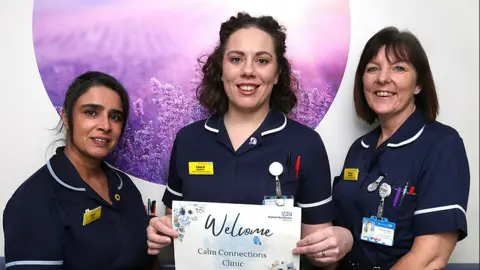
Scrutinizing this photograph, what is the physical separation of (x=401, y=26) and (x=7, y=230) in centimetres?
198

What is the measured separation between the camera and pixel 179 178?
1635 millimetres

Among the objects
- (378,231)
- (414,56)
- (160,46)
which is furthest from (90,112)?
(414,56)

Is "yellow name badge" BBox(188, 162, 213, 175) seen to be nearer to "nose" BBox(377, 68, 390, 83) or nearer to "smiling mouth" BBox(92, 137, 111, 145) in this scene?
"smiling mouth" BBox(92, 137, 111, 145)

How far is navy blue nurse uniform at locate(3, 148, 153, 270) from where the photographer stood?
1353mm

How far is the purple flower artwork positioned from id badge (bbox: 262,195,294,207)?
0.68m

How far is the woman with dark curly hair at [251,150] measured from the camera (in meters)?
1.47

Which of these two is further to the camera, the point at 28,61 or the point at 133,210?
the point at 28,61

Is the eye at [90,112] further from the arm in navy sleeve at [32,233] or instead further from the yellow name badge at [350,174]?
the yellow name badge at [350,174]

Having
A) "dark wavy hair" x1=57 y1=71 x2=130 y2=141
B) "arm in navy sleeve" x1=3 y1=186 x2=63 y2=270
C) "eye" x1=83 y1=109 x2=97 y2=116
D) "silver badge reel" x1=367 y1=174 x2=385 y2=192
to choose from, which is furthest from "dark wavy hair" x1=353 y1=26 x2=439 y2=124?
"arm in navy sleeve" x1=3 y1=186 x2=63 y2=270

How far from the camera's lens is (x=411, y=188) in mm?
1519

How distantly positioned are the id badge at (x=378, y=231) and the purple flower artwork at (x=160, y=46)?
0.70 metres

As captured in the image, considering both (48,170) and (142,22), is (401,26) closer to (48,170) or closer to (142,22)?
(142,22)

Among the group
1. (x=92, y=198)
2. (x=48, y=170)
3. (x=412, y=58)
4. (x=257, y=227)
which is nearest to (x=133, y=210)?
→ (x=92, y=198)

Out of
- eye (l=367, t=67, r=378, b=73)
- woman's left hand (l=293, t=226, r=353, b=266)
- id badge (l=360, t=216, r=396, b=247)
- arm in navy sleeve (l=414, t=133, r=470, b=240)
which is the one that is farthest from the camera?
eye (l=367, t=67, r=378, b=73)
